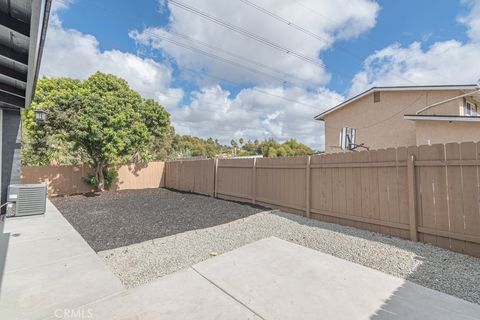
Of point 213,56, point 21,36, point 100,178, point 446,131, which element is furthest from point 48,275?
point 446,131

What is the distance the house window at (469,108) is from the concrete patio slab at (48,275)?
15.9 metres

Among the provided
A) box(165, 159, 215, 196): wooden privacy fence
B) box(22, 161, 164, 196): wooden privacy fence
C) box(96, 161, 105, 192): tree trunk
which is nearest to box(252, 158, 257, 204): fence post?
box(165, 159, 215, 196): wooden privacy fence

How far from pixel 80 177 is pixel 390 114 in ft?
54.9

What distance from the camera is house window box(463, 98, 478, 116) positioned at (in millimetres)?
11867

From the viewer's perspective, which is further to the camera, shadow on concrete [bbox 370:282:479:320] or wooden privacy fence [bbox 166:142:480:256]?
wooden privacy fence [bbox 166:142:480:256]

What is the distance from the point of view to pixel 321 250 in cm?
404

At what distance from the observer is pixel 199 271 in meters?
3.27

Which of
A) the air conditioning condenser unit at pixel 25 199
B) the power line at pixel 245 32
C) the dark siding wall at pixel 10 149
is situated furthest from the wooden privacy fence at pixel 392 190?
the dark siding wall at pixel 10 149

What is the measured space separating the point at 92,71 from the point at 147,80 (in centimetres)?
350

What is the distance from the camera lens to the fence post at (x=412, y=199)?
13.9 ft

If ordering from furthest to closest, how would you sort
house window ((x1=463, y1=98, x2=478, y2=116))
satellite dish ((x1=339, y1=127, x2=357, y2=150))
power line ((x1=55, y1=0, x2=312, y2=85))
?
house window ((x1=463, y1=98, x2=478, y2=116)) → satellite dish ((x1=339, y1=127, x2=357, y2=150)) → power line ((x1=55, y1=0, x2=312, y2=85))

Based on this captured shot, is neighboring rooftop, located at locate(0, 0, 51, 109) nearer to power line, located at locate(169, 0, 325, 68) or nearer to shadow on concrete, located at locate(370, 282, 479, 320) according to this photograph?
shadow on concrete, located at locate(370, 282, 479, 320)

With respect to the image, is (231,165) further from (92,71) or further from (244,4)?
(92,71)

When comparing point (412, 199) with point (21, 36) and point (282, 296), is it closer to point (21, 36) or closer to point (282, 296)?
point (282, 296)
